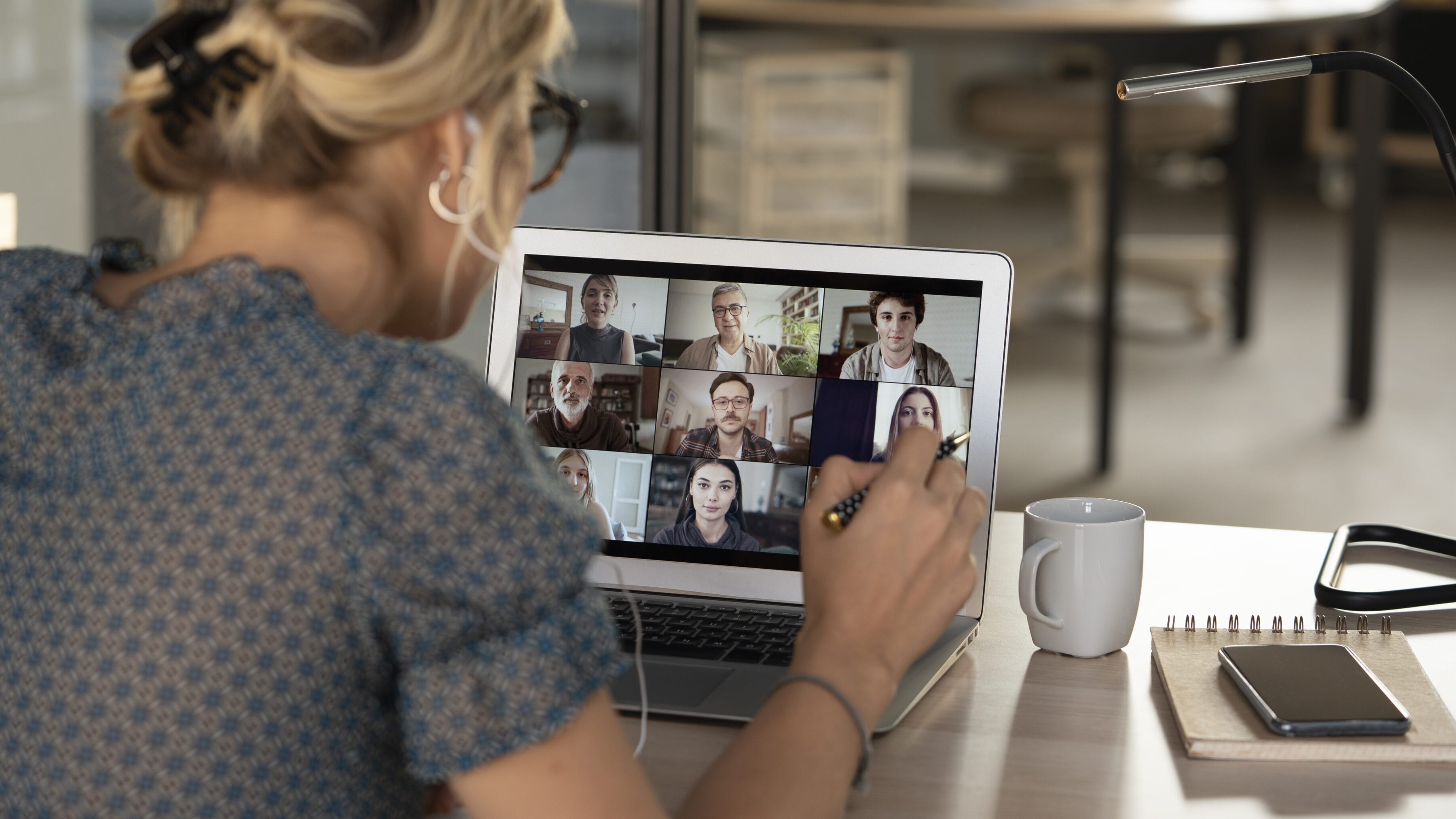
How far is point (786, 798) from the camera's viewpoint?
1.85 feet

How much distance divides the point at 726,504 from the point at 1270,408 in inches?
111

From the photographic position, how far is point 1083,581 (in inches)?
30.9

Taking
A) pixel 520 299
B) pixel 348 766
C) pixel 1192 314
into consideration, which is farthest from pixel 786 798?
pixel 1192 314

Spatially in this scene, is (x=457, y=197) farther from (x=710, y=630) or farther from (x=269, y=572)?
(x=710, y=630)

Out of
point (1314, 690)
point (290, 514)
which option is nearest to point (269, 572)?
point (290, 514)

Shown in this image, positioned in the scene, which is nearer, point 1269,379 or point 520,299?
point 520,299

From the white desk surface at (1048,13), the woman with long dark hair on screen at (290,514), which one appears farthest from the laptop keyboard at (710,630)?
the white desk surface at (1048,13)

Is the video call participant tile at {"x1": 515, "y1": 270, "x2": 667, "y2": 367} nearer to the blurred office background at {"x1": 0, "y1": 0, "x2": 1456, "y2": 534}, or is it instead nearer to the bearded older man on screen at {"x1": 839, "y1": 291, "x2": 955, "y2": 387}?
the bearded older man on screen at {"x1": 839, "y1": 291, "x2": 955, "y2": 387}

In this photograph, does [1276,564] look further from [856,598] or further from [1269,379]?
[1269,379]

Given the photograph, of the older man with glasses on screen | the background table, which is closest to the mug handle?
the older man with glasses on screen

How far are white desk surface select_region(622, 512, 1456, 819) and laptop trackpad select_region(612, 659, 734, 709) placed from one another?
0.01m

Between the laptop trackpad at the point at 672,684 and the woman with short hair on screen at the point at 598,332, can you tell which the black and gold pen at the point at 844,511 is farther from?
the woman with short hair on screen at the point at 598,332

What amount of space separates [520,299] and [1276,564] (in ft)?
1.89

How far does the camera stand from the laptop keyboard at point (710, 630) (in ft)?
2.60
